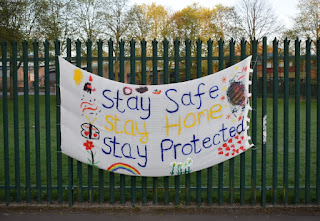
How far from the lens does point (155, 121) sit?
16.8 feet

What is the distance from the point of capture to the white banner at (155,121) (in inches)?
202

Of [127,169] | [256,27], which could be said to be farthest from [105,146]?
[256,27]

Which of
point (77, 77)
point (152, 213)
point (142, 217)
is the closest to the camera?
point (142, 217)

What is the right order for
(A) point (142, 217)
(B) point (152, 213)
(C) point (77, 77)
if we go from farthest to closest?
(C) point (77, 77), (B) point (152, 213), (A) point (142, 217)

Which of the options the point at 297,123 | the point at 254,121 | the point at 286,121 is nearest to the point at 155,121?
the point at 254,121

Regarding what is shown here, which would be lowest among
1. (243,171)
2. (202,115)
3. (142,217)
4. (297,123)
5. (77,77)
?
(142,217)

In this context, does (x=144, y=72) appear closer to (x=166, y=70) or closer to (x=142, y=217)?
(x=166, y=70)

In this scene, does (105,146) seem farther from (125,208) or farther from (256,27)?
(256,27)

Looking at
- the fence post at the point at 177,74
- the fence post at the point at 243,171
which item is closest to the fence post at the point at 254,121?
the fence post at the point at 243,171

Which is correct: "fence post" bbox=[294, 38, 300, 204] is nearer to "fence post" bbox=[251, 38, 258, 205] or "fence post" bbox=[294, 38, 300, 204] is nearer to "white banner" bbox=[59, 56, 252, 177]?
"fence post" bbox=[251, 38, 258, 205]

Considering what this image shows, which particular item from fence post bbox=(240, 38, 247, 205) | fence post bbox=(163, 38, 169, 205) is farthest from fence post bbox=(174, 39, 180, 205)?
fence post bbox=(240, 38, 247, 205)

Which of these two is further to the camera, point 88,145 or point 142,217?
point 88,145

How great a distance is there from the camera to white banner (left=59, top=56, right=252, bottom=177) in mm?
5125

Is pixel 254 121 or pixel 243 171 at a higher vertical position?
pixel 254 121
